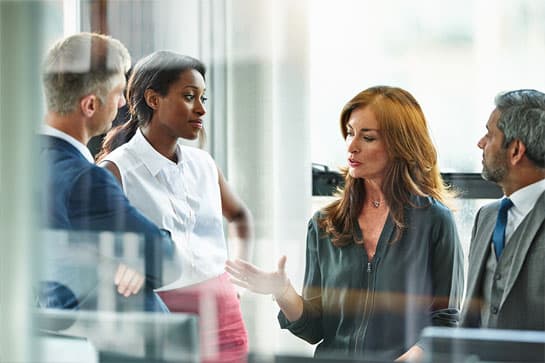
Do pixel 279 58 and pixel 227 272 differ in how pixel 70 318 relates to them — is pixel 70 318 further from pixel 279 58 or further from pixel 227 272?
pixel 279 58

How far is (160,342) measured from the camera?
1560 mm

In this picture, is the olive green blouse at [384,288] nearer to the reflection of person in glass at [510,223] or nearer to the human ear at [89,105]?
the reflection of person in glass at [510,223]

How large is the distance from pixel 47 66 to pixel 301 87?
0.49m

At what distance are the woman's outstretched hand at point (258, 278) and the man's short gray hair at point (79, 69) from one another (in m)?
0.40

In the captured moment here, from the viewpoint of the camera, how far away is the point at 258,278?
153 centimetres

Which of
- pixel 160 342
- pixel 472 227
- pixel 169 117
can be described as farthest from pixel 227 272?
pixel 472 227

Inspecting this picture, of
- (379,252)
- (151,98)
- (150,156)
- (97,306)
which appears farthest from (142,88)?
(379,252)

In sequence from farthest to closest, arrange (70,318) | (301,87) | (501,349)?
(70,318) < (301,87) < (501,349)

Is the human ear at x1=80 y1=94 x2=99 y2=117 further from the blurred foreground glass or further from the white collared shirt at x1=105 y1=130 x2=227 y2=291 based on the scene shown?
the blurred foreground glass

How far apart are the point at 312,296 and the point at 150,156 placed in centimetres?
39

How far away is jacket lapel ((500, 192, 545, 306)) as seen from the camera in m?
1.40

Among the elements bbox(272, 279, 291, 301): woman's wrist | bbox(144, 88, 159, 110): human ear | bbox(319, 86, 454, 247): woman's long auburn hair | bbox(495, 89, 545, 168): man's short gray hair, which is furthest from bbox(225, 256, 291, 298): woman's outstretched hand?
bbox(495, 89, 545, 168): man's short gray hair

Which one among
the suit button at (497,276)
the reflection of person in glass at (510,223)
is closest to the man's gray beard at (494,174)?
the reflection of person in glass at (510,223)

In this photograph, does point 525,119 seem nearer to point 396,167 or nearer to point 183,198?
point 396,167
